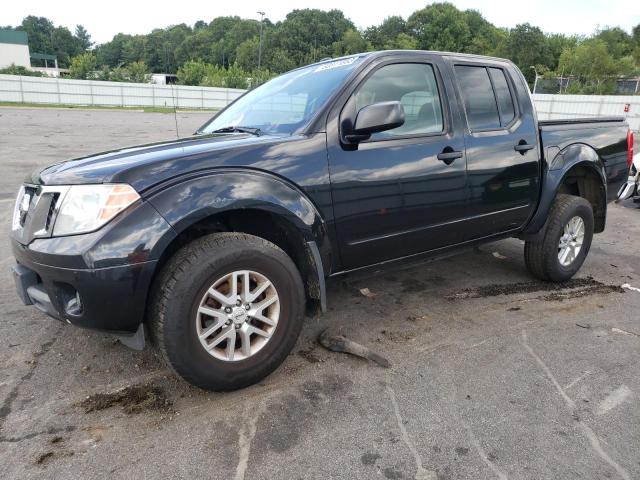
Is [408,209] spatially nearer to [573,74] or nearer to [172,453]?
[172,453]

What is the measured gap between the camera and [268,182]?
8.59ft

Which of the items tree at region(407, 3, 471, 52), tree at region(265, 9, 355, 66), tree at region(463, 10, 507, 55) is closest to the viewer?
tree at region(463, 10, 507, 55)

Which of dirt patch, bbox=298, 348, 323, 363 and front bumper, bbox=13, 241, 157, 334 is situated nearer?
front bumper, bbox=13, 241, 157, 334

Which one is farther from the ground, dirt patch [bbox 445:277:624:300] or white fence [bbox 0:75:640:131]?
white fence [bbox 0:75:640:131]

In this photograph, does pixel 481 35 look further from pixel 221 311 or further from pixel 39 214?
pixel 39 214

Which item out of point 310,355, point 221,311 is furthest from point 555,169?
point 221,311

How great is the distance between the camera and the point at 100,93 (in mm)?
36906

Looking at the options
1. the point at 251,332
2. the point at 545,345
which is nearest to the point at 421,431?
the point at 251,332

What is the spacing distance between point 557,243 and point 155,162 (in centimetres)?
338

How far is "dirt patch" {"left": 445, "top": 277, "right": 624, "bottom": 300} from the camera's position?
4172 mm

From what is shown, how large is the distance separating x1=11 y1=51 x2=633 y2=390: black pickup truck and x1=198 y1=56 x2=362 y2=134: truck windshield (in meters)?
0.02

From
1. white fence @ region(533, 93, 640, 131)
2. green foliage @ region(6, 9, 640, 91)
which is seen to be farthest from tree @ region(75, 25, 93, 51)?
white fence @ region(533, 93, 640, 131)

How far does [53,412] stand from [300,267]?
1478 mm

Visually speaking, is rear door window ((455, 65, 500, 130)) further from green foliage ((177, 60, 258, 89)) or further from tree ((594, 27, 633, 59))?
tree ((594, 27, 633, 59))
